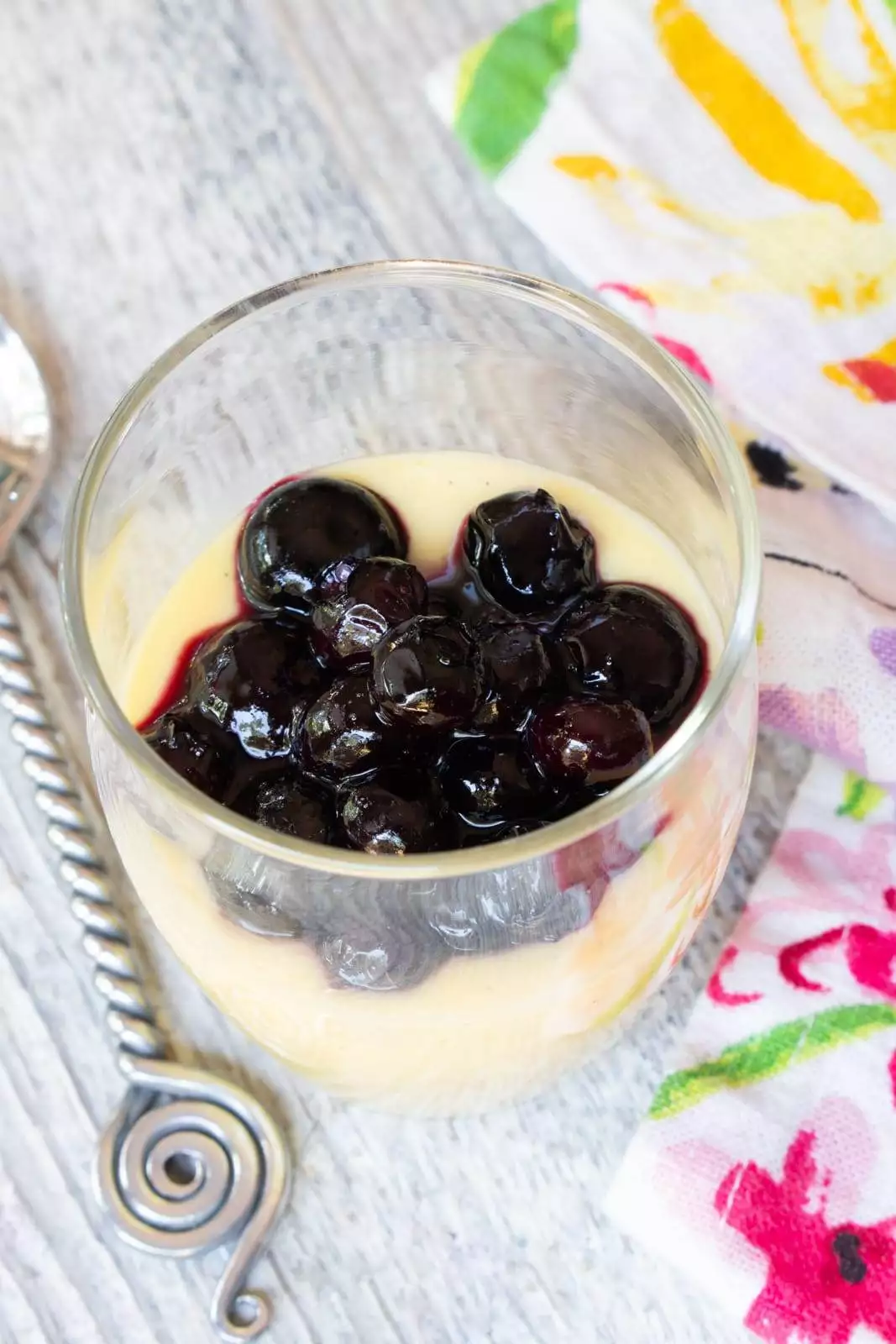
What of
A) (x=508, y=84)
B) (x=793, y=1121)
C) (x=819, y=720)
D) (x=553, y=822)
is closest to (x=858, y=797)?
(x=819, y=720)

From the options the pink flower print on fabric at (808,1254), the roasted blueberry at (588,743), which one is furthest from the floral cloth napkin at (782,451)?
the roasted blueberry at (588,743)

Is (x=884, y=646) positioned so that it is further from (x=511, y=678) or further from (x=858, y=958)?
(x=511, y=678)

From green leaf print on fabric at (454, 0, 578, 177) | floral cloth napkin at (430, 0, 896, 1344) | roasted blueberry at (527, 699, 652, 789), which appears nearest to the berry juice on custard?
roasted blueberry at (527, 699, 652, 789)

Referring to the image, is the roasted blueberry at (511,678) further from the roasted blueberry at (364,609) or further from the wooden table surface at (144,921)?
the wooden table surface at (144,921)

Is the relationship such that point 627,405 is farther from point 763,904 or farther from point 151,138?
point 151,138

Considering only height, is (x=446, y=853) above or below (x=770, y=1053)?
above

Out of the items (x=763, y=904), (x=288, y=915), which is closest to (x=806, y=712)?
(x=763, y=904)
